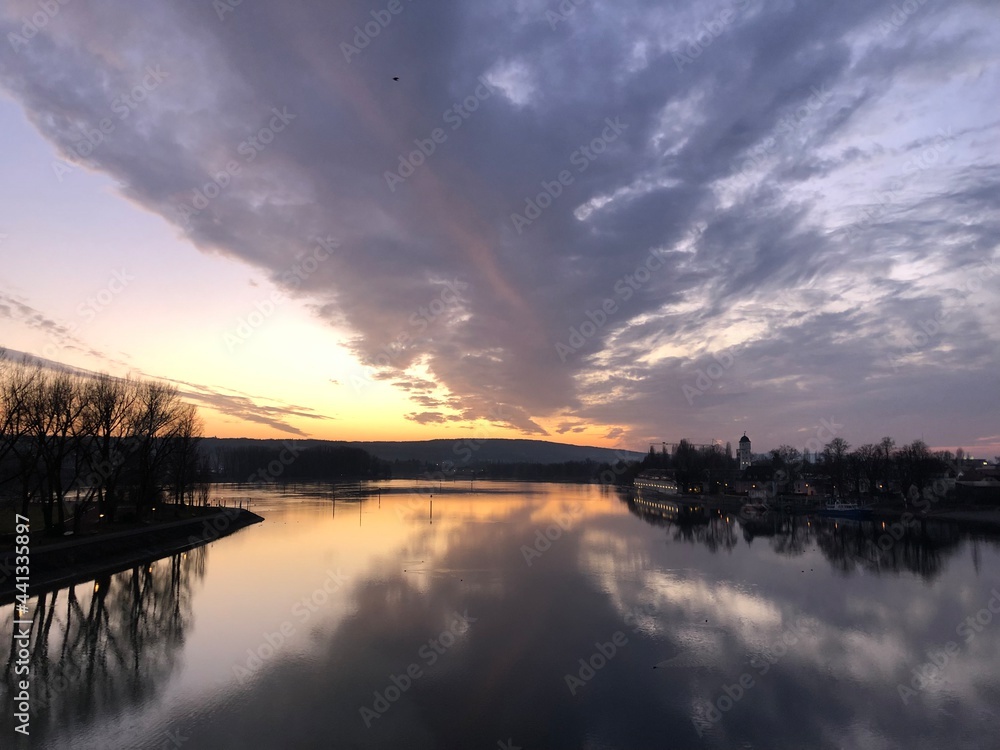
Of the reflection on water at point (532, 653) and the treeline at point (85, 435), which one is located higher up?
the treeline at point (85, 435)

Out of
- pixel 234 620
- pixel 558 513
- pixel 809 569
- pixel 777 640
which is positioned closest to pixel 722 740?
pixel 777 640

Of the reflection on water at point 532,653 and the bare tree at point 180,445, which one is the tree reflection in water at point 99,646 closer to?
the reflection on water at point 532,653

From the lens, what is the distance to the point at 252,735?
49.0 feet

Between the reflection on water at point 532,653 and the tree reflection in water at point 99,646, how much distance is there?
14 centimetres

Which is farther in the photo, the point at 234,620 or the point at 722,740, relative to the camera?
the point at 234,620

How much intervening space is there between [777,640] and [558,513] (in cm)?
6324

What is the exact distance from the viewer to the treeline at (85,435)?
3688 cm

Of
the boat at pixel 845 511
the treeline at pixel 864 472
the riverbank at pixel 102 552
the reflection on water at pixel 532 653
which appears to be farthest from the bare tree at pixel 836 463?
the riverbank at pixel 102 552

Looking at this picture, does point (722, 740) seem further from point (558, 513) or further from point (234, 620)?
point (558, 513)

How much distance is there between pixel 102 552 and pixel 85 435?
367 inches

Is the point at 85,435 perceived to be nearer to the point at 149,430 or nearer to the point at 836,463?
the point at 149,430

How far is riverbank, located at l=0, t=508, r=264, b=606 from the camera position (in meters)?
31.0

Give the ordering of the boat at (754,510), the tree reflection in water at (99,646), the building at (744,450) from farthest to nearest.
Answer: the building at (744,450) → the boat at (754,510) → the tree reflection in water at (99,646)

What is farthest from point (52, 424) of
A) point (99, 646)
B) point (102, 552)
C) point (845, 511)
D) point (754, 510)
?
point (845, 511)
